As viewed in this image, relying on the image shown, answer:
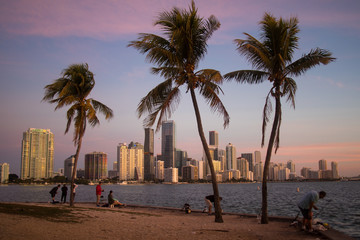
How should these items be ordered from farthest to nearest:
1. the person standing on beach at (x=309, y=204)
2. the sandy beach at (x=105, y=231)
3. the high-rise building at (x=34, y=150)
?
1. the high-rise building at (x=34, y=150)
2. the person standing on beach at (x=309, y=204)
3. the sandy beach at (x=105, y=231)

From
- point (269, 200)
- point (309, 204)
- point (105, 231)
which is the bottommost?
A: point (269, 200)

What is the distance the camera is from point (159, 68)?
1458 cm

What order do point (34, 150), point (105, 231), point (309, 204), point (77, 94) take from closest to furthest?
point (105, 231)
point (309, 204)
point (77, 94)
point (34, 150)

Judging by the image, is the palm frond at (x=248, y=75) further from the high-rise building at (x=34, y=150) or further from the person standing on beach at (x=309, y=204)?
the high-rise building at (x=34, y=150)

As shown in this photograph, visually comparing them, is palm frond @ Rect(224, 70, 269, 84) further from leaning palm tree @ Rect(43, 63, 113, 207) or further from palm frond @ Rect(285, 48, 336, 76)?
leaning palm tree @ Rect(43, 63, 113, 207)

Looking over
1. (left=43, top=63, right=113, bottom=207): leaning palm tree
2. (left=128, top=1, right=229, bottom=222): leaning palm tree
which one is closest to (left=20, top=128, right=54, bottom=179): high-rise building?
(left=43, top=63, right=113, bottom=207): leaning palm tree

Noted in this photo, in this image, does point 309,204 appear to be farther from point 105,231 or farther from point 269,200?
point 269,200

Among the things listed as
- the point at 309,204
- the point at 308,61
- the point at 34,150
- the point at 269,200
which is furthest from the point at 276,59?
the point at 34,150

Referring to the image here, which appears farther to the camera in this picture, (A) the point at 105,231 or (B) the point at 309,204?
(B) the point at 309,204

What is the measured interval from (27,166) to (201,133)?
8385 inches

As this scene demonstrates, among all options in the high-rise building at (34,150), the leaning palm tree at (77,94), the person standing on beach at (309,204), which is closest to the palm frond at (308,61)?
the person standing on beach at (309,204)

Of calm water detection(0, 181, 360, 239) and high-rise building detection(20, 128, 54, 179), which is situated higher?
high-rise building detection(20, 128, 54, 179)

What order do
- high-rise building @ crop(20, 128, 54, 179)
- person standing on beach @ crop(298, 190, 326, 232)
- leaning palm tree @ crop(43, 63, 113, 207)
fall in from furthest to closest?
high-rise building @ crop(20, 128, 54, 179), leaning palm tree @ crop(43, 63, 113, 207), person standing on beach @ crop(298, 190, 326, 232)

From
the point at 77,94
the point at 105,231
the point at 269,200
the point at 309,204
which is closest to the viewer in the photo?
the point at 105,231
